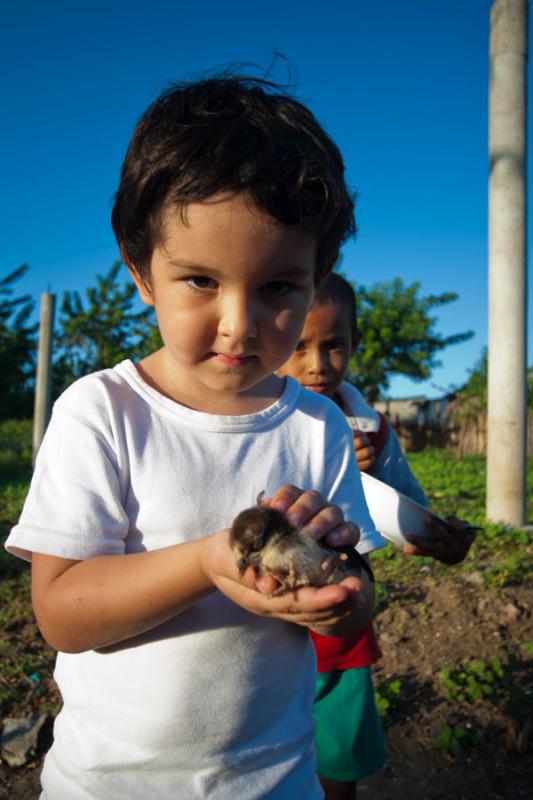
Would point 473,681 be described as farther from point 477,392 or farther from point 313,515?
point 477,392

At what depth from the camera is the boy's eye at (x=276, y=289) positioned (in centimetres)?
160

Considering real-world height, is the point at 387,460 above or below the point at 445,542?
above

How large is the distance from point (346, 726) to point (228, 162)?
7.65 feet

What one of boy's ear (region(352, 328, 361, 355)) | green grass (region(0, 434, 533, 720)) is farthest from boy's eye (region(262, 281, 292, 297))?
green grass (region(0, 434, 533, 720))

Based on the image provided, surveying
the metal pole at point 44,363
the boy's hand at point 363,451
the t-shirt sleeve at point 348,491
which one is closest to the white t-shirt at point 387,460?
the boy's hand at point 363,451

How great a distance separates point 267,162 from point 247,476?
0.81m

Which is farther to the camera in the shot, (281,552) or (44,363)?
(44,363)

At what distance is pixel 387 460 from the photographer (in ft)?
10.7

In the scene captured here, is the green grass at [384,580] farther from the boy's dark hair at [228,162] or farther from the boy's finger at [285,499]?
the boy's dark hair at [228,162]

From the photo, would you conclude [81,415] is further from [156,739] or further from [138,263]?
[156,739]

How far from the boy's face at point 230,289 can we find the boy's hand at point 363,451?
138cm

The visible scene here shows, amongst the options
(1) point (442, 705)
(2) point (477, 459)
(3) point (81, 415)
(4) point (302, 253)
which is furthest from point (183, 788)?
(2) point (477, 459)

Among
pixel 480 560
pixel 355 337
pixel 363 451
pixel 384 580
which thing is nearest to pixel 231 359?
pixel 363 451

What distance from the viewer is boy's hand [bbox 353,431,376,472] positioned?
3020 mm
